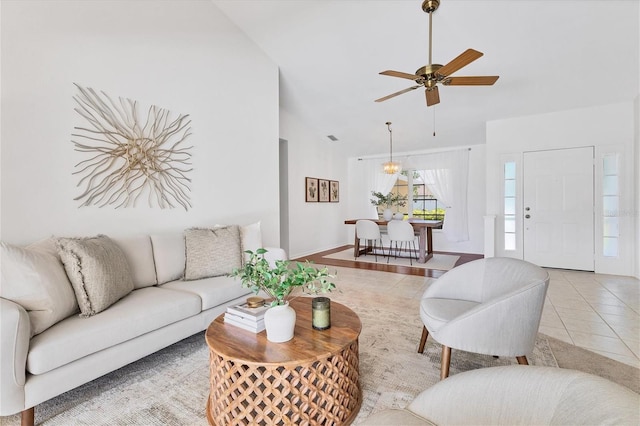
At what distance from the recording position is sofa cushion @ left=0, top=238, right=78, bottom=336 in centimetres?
158

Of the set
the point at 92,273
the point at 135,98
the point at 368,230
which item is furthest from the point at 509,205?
the point at 92,273

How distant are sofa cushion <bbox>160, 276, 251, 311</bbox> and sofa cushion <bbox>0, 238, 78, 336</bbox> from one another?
2.53 ft

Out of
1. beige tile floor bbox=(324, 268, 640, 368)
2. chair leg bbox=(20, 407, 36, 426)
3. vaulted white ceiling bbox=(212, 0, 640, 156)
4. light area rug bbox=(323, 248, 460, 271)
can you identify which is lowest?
light area rug bbox=(323, 248, 460, 271)

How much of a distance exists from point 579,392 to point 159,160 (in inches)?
131

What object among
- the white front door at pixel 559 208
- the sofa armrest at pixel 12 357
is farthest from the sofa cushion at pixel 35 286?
the white front door at pixel 559 208

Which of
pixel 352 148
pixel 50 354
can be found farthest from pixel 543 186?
pixel 50 354

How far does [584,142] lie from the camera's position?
4.51 m

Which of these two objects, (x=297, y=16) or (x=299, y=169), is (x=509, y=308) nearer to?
(x=297, y=16)

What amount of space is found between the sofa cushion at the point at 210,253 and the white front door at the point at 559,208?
4.81 metres

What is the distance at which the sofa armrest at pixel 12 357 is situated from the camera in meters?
1.33

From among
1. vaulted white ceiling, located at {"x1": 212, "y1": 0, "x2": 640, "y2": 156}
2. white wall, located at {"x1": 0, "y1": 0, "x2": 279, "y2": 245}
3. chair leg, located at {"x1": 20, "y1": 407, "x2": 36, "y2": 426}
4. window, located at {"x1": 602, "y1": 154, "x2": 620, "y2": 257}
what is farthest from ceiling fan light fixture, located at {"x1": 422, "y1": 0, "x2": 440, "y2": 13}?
chair leg, located at {"x1": 20, "y1": 407, "x2": 36, "y2": 426}

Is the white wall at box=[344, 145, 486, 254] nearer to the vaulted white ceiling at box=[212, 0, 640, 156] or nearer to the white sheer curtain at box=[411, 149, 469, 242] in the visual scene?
the white sheer curtain at box=[411, 149, 469, 242]

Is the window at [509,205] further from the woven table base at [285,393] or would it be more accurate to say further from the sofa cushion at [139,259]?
the sofa cushion at [139,259]

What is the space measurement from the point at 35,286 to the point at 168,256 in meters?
1.02
